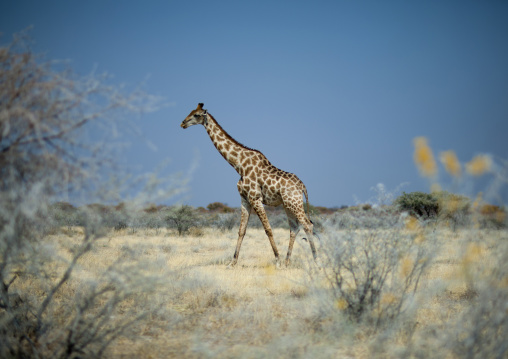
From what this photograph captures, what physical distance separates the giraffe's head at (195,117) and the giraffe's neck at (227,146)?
183mm

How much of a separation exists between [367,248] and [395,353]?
1280 millimetres

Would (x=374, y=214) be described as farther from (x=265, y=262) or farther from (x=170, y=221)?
(x=170, y=221)

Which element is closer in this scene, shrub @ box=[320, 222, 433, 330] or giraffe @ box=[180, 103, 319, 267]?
shrub @ box=[320, 222, 433, 330]

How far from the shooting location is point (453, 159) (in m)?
4.61

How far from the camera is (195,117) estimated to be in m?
9.55

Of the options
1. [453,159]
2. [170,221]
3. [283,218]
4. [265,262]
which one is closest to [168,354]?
[453,159]

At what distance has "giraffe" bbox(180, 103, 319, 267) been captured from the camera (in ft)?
29.3

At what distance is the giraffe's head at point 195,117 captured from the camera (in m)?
9.44

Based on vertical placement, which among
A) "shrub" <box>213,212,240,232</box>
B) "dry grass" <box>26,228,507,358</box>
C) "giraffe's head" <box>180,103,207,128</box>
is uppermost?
"giraffe's head" <box>180,103,207,128</box>

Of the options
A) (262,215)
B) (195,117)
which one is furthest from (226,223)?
(262,215)

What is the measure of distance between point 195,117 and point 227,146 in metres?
1.02

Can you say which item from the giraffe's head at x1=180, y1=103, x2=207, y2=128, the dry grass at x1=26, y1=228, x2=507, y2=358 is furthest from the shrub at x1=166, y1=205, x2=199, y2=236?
the dry grass at x1=26, y1=228, x2=507, y2=358

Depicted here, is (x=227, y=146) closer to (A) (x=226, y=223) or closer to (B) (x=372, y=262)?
(B) (x=372, y=262)

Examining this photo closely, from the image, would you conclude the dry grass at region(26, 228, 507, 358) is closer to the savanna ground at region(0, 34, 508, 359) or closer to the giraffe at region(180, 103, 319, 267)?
the savanna ground at region(0, 34, 508, 359)
